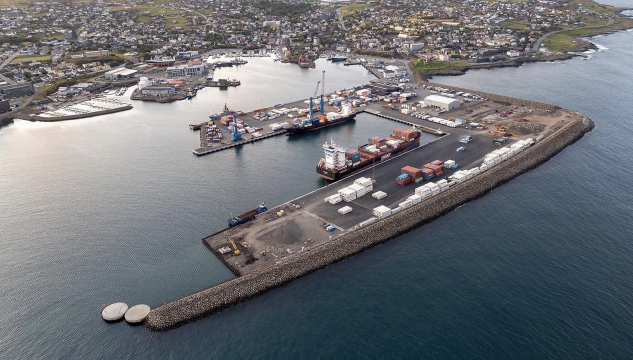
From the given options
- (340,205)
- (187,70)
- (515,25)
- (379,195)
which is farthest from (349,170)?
(515,25)

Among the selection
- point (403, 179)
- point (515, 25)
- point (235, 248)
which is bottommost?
point (235, 248)

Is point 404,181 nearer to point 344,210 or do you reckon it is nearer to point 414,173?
point 414,173

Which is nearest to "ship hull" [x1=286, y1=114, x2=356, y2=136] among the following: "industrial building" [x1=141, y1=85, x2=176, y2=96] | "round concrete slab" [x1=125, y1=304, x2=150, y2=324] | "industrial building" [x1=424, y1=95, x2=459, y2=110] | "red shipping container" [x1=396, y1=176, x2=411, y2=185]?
"industrial building" [x1=424, y1=95, x2=459, y2=110]

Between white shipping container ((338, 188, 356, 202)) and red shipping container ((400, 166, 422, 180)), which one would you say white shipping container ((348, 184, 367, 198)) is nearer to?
white shipping container ((338, 188, 356, 202))

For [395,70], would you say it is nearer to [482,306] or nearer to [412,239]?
[412,239]

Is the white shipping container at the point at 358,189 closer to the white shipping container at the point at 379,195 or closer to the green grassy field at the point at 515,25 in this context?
the white shipping container at the point at 379,195

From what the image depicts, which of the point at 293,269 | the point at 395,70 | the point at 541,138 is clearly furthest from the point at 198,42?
the point at 293,269

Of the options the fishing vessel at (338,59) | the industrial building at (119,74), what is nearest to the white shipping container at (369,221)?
the industrial building at (119,74)
